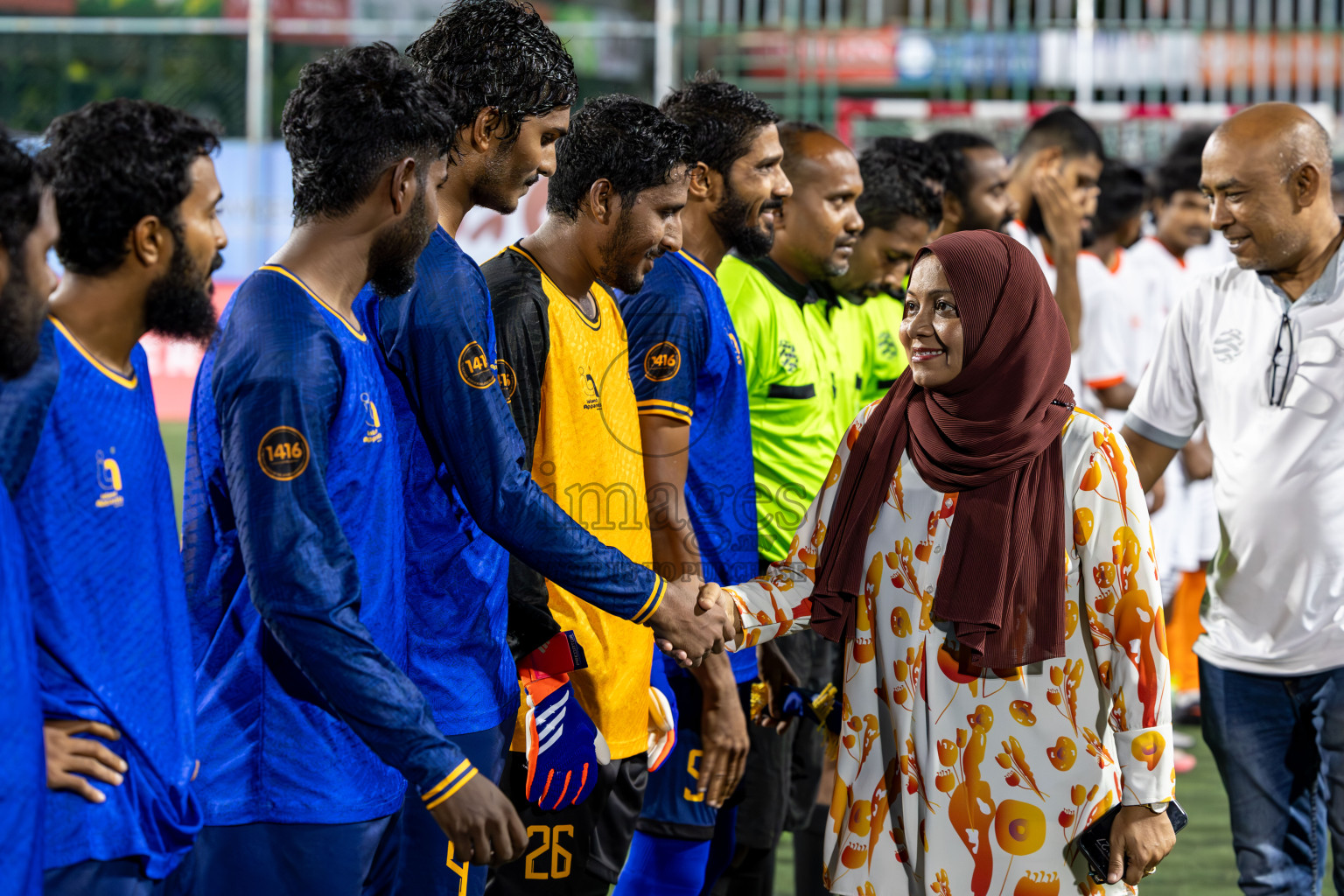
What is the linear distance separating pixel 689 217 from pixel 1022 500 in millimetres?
1364

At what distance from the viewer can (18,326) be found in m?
1.52

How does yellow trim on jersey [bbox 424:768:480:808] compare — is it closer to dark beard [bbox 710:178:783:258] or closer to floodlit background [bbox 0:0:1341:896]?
dark beard [bbox 710:178:783:258]

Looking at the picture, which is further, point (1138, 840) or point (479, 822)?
point (1138, 840)

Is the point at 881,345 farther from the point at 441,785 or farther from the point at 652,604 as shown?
the point at 441,785

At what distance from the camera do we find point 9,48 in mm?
12180

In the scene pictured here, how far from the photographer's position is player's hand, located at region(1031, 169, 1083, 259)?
17.8 ft

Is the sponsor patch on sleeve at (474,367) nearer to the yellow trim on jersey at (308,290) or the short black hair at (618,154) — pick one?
the yellow trim on jersey at (308,290)

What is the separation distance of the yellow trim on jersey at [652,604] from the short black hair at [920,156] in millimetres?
2617

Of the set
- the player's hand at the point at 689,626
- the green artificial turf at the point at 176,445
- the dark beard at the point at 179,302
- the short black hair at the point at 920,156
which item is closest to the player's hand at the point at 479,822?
the player's hand at the point at 689,626

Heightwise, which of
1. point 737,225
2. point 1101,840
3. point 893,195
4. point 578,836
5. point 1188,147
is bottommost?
point 578,836

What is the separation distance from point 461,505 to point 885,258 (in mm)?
2487

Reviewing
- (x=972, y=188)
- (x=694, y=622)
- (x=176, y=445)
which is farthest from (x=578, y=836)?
(x=176, y=445)

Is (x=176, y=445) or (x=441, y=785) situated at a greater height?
(x=176, y=445)

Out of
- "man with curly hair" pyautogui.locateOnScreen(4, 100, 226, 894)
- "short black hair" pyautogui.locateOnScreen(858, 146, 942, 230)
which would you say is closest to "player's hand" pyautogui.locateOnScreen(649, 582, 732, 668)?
"man with curly hair" pyautogui.locateOnScreen(4, 100, 226, 894)
